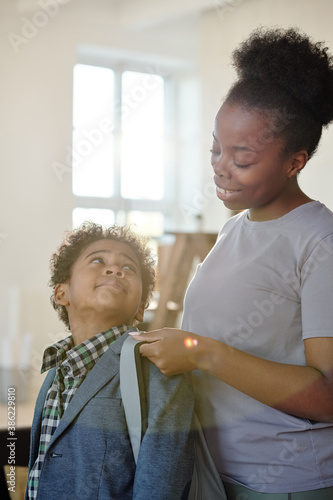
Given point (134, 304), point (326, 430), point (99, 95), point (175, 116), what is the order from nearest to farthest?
point (326, 430) → point (134, 304) → point (99, 95) → point (175, 116)

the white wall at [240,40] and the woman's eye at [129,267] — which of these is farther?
the white wall at [240,40]

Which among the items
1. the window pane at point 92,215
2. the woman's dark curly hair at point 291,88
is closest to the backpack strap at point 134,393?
the woman's dark curly hair at point 291,88

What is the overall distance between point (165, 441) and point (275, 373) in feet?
0.77

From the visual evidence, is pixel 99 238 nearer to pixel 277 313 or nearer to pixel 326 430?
pixel 277 313

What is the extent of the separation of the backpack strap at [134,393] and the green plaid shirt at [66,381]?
0.48ft

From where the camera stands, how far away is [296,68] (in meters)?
1.12

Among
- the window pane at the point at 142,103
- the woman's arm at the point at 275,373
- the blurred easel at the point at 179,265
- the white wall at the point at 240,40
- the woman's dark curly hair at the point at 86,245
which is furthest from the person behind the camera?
the window pane at the point at 142,103

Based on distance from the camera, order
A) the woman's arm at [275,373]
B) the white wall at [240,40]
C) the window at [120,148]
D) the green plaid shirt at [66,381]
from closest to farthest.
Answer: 1. the woman's arm at [275,373]
2. the green plaid shirt at [66,381]
3. the white wall at [240,40]
4. the window at [120,148]

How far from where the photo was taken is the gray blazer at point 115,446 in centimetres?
106

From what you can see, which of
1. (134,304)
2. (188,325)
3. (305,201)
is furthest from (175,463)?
(305,201)

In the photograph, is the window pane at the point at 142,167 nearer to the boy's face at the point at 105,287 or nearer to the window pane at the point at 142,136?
the window pane at the point at 142,136

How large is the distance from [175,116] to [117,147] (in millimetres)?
890

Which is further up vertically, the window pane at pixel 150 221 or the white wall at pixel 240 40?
the white wall at pixel 240 40

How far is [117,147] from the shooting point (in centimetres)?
587
